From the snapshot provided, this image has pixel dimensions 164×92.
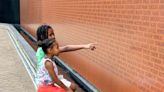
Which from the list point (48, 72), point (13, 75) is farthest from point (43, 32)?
point (13, 75)

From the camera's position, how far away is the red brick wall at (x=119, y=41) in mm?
5090

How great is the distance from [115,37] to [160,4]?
192 centimetres

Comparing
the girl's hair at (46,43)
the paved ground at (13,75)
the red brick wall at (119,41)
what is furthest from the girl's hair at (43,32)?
the paved ground at (13,75)

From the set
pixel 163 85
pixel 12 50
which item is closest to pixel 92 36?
pixel 163 85

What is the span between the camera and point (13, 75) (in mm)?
9117

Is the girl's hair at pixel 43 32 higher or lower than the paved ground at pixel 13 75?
higher

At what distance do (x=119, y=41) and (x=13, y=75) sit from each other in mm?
3452

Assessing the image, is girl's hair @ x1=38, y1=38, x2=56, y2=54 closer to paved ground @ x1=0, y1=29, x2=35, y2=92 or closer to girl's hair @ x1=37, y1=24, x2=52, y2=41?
girl's hair @ x1=37, y1=24, x2=52, y2=41

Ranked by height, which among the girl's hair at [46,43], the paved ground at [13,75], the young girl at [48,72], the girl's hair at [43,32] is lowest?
the paved ground at [13,75]

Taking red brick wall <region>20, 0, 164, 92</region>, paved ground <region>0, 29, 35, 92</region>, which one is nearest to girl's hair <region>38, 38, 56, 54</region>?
red brick wall <region>20, 0, 164, 92</region>

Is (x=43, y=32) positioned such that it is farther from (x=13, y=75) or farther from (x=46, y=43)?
(x=13, y=75)

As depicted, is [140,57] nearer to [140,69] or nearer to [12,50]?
[140,69]

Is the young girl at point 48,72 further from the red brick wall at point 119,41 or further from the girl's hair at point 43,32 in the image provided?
the red brick wall at point 119,41

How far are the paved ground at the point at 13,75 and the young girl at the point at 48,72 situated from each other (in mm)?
3061
